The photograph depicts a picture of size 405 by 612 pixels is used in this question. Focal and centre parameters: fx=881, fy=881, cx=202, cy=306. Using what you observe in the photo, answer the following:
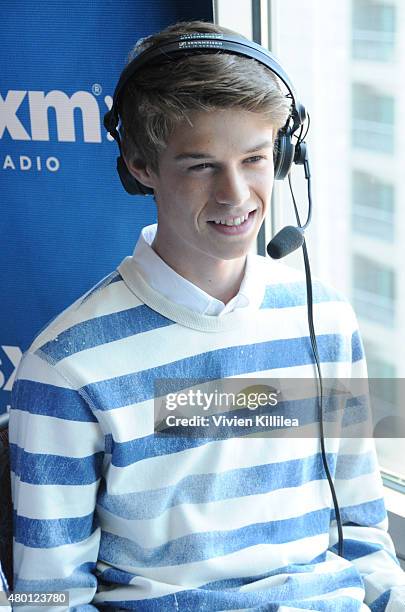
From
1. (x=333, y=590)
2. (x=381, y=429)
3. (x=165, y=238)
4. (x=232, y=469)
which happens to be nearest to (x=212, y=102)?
(x=165, y=238)

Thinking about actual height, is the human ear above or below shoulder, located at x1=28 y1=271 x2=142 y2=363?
above

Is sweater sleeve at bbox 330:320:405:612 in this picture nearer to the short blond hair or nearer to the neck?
the neck

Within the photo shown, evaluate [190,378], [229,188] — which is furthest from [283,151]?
[190,378]

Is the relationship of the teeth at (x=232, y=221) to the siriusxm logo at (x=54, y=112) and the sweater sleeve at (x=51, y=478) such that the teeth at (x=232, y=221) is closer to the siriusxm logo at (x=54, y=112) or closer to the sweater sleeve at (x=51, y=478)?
the sweater sleeve at (x=51, y=478)

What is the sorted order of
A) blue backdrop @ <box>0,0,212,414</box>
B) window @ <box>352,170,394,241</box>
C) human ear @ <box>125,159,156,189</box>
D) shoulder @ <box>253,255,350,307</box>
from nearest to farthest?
1. human ear @ <box>125,159,156,189</box>
2. shoulder @ <box>253,255,350,307</box>
3. blue backdrop @ <box>0,0,212,414</box>
4. window @ <box>352,170,394,241</box>

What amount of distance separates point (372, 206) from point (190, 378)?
840 mm

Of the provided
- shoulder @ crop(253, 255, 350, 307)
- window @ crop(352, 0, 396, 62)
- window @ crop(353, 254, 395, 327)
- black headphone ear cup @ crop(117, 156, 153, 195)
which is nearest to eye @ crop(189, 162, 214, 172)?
black headphone ear cup @ crop(117, 156, 153, 195)

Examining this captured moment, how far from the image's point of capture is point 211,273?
1.27 meters

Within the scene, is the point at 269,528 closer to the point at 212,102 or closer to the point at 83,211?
the point at 212,102

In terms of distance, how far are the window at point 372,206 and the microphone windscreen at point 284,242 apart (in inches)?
28.2

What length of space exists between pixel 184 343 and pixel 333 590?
0.41 m

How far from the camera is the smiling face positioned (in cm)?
113

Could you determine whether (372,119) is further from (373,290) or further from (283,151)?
(283,151)

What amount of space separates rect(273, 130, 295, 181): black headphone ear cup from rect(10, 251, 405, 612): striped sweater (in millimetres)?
165
